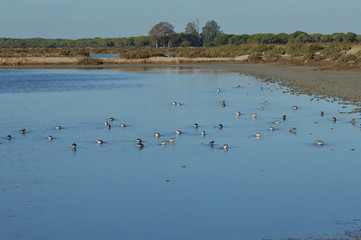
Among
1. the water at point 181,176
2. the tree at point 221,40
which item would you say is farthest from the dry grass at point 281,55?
the tree at point 221,40

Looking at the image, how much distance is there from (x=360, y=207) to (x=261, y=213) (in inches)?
88.7

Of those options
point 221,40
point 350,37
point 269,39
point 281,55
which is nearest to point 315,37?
point 350,37

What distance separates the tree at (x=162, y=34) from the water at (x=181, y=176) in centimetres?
13278

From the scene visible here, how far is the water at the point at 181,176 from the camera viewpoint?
10.7m

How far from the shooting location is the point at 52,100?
3719 cm

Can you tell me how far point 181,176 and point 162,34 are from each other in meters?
150

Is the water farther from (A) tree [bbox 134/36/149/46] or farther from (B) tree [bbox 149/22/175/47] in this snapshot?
(A) tree [bbox 134/36/149/46]

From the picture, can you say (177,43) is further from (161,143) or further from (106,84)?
(161,143)

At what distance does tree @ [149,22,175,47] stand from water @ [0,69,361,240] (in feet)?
436

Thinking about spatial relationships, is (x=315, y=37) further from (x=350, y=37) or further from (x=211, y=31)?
(x=211, y=31)

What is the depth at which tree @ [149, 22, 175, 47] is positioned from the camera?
160 metres

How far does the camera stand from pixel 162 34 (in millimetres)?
161750

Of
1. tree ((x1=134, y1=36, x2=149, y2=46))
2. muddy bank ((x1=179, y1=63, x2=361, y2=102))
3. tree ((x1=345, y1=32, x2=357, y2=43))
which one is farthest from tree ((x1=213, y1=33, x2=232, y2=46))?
muddy bank ((x1=179, y1=63, x2=361, y2=102))

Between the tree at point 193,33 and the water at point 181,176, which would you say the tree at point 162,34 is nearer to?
the tree at point 193,33
